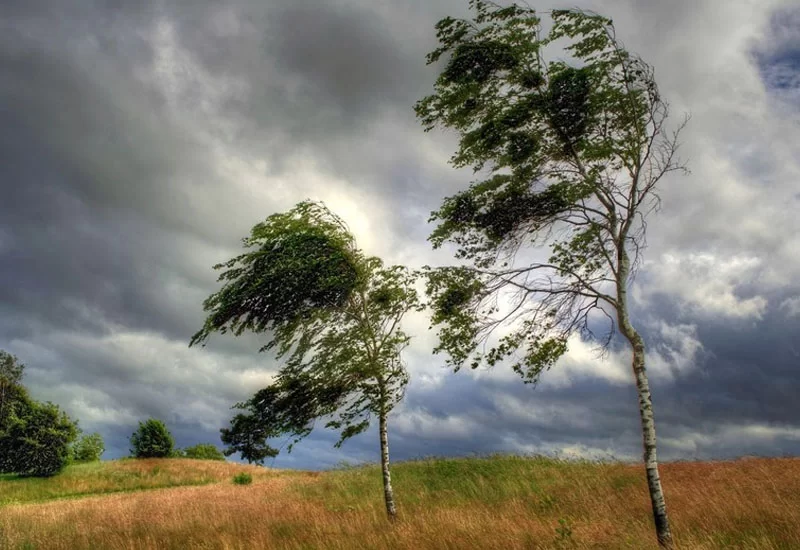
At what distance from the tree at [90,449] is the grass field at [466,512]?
28.5 meters

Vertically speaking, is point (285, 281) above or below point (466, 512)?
above

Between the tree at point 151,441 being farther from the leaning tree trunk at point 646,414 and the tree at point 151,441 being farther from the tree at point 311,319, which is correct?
the leaning tree trunk at point 646,414

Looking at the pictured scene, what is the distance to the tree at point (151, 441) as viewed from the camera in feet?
132

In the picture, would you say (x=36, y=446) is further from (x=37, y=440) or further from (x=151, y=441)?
(x=151, y=441)

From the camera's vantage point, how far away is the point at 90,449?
44.7m

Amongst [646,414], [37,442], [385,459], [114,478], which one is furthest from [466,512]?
[37,442]

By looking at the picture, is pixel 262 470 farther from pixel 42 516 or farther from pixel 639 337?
pixel 639 337

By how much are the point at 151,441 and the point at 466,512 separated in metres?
35.8

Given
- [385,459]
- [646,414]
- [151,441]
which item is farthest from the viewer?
[151,441]

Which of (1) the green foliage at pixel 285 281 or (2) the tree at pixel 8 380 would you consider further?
(2) the tree at pixel 8 380

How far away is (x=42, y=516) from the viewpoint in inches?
625

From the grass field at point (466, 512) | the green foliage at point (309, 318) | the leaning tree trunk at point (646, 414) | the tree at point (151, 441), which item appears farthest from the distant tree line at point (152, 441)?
the leaning tree trunk at point (646, 414)

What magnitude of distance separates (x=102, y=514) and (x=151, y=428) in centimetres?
2676

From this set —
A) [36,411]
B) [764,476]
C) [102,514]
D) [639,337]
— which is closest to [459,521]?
[639,337]
